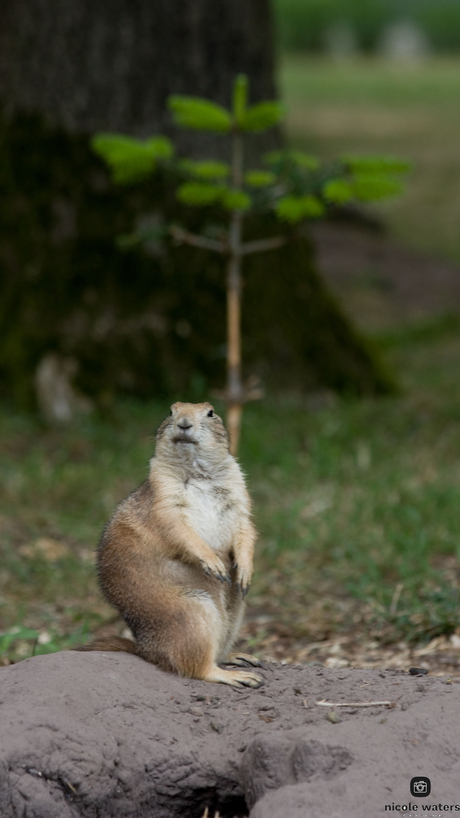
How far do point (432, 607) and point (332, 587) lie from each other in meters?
0.64

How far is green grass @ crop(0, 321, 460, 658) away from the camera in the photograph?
3.90 metres

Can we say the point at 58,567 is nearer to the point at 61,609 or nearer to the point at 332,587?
the point at 61,609

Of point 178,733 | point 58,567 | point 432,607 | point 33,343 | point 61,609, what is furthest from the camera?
point 33,343

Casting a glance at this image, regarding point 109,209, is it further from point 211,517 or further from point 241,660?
point 241,660

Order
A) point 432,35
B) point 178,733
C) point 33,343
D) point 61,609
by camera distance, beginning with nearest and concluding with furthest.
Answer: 1. point 178,733
2. point 61,609
3. point 33,343
4. point 432,35

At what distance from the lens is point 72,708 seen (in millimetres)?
2340

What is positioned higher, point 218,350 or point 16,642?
point 218,350

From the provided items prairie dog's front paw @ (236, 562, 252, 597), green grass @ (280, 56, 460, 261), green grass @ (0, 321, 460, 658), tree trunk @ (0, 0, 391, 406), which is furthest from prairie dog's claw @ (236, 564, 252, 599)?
green grass @ (280, 56, 460, 261)

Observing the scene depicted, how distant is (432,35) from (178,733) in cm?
2878

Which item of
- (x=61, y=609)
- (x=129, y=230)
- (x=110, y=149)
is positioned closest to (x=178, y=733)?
(x=61, y=609)

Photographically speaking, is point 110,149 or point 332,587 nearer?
point 332,587


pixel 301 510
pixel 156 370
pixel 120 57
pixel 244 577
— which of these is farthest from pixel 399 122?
pixel 244 577

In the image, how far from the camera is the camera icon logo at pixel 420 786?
2043 millimetres

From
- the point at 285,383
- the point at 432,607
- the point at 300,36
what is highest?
the point at 300,36
